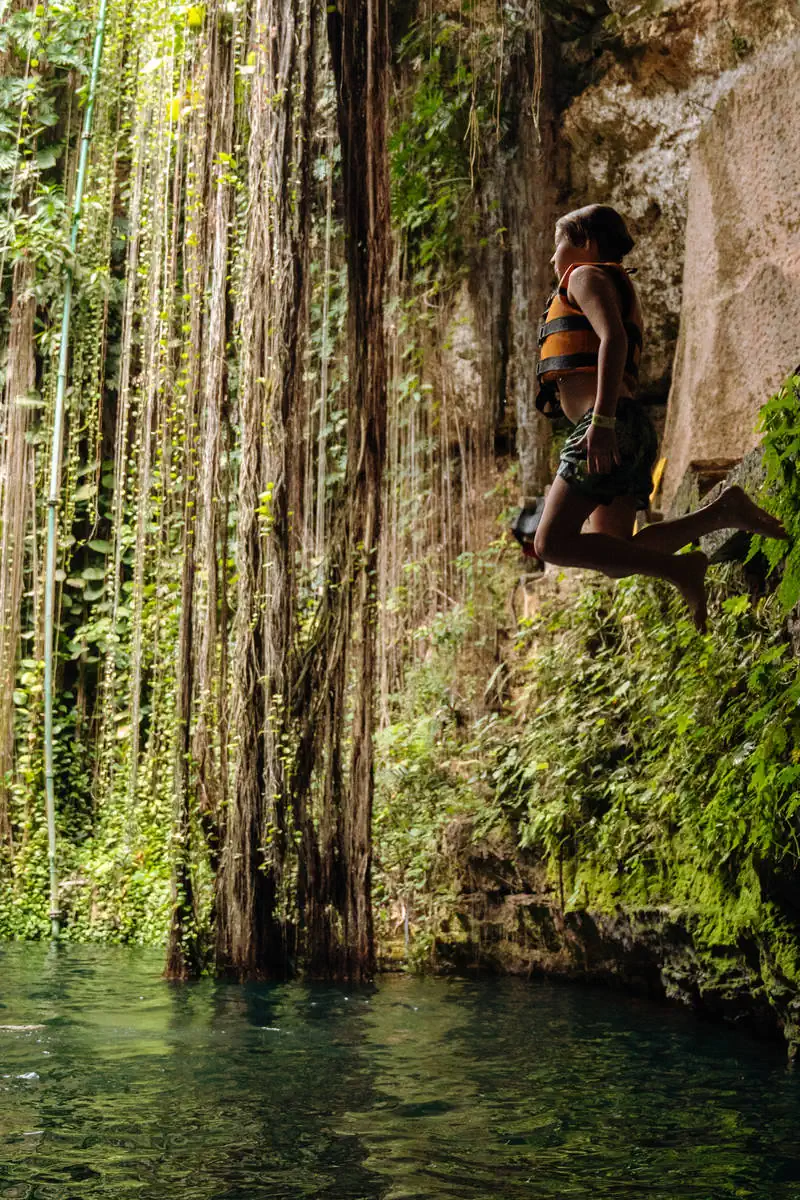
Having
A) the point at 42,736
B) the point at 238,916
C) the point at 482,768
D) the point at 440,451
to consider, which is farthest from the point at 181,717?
the point at 42,736

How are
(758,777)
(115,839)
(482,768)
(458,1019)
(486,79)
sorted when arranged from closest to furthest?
(758,777) → (458,1019) → (482,768) → (486,79) → (115,839)

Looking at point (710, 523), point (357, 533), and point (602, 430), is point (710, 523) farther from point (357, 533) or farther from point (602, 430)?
point (357, 533)

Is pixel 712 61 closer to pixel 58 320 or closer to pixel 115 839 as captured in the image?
pixel 58 320

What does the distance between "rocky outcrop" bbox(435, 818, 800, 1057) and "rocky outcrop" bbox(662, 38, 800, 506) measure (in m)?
1.93

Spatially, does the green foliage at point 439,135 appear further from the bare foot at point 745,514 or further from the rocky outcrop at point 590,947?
the bare foot at point 745,514

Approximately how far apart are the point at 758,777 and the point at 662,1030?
1.08 m

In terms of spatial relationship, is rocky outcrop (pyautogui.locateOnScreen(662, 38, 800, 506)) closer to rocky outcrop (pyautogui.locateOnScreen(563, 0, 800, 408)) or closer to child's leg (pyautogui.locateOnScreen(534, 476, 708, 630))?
rocky outcrop (pyautogui.locateOnScreen(563, 0, 800, 408))

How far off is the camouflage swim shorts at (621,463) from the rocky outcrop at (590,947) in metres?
1.39

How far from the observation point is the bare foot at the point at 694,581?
375 centimetres

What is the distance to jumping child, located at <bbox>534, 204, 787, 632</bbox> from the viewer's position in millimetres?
3361

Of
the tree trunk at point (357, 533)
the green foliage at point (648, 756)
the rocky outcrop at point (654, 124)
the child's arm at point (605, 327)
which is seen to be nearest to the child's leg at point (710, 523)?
the green foliage at point (648, 756)

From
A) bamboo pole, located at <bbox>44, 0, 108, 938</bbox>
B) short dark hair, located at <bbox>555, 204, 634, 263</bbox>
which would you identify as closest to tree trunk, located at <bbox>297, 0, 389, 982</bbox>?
short dark hair, located at <bbox>555, 204, 634, 263</bbox>

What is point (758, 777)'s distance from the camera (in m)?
3.53

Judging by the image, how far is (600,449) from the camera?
3.34m
